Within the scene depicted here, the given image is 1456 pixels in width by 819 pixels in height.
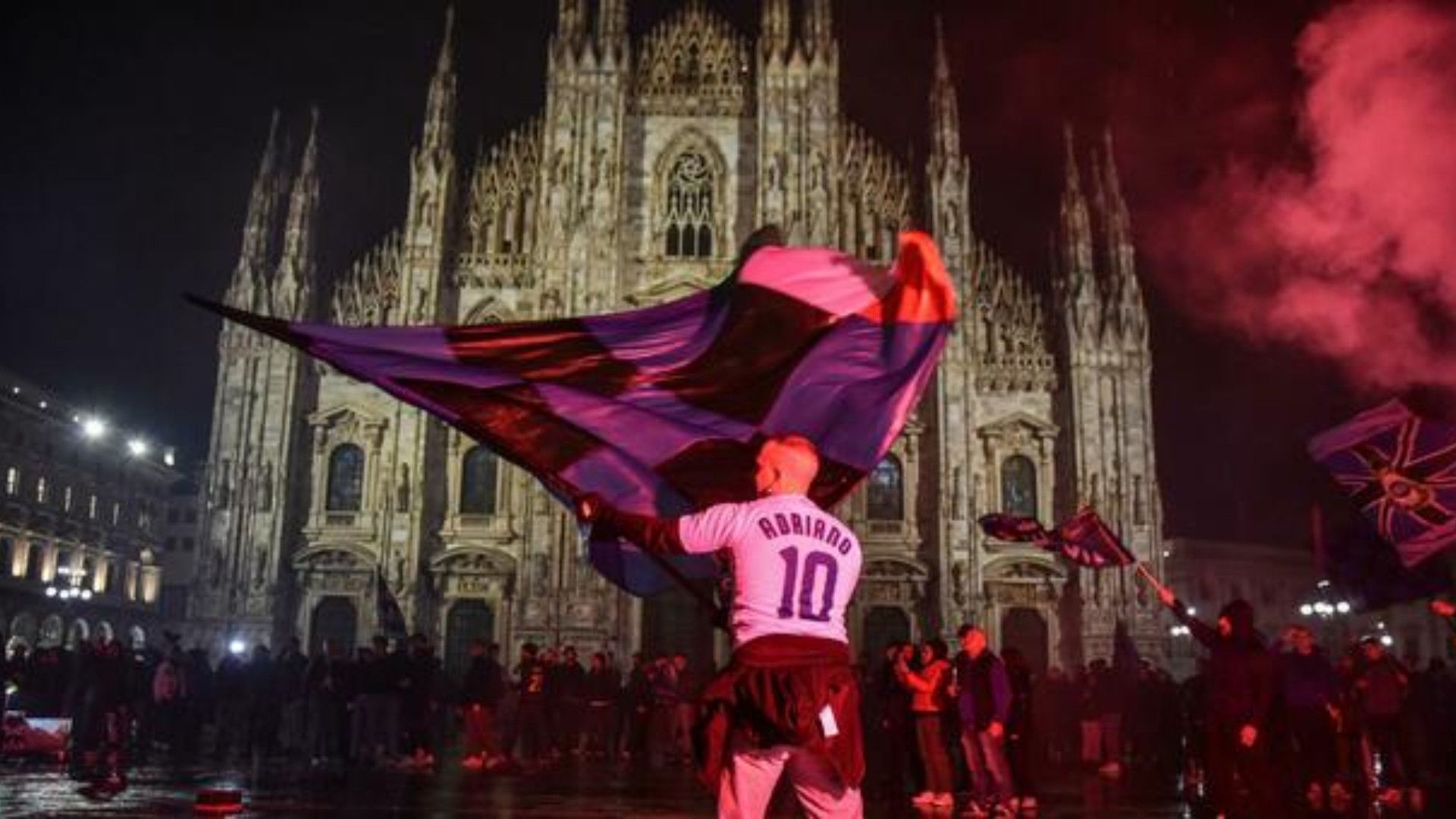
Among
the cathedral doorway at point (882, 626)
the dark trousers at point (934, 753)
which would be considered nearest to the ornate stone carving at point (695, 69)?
the cathedral doorway at point (882, 626)

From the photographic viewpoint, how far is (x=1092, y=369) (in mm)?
33219

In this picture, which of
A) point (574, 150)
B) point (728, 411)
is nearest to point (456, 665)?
point (574, 150)

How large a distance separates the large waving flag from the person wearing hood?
3.69 m

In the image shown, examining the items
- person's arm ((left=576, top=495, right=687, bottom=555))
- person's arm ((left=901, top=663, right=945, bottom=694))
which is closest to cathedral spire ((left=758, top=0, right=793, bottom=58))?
person's arm ((left=901, top=663, right=945, bottom=694))

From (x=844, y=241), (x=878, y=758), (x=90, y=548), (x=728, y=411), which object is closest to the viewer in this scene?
(x=728, y=411)

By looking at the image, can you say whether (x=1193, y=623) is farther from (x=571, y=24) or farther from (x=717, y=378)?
(x=571, y=24)

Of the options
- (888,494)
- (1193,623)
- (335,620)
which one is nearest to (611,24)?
(888,494)

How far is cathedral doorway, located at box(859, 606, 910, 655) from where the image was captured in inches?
1284

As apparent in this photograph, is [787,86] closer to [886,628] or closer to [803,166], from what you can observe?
[803,166]

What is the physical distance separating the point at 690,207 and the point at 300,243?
37.2 ft

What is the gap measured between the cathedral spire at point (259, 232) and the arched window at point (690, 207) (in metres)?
11.5

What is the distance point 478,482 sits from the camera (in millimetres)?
33562

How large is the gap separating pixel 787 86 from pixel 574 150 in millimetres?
6558

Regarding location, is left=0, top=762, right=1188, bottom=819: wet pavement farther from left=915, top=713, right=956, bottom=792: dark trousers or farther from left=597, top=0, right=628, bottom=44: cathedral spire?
left=597, top=0, right=628, bottom=44: cathedral spire
